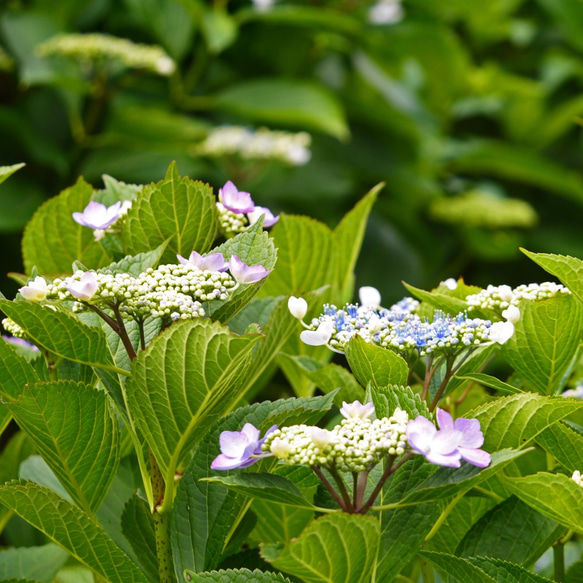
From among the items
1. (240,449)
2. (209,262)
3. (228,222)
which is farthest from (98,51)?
(240,449)

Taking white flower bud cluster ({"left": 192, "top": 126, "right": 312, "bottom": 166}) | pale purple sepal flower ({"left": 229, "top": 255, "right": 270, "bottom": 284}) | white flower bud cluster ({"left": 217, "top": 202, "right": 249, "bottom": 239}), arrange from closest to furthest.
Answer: pale purple sepal flower ({"left": 229, "top": 255, "right": 270, "bottom": 284}), white flower bud cluster ({"left": 217, "top": 202, "right": 249, "bottom": 239}), white flower bud cluster ({"left": 192, "top": 126, "right": 312, "bottom": 166})

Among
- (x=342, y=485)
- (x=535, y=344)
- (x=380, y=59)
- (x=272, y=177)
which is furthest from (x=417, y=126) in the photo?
(x=342, y=485)

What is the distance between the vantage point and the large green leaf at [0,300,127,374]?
482 millimetres

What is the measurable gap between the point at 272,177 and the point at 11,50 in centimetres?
79

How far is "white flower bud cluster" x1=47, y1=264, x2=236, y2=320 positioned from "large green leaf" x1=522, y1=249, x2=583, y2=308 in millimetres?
198

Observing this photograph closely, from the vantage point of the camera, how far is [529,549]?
565 millimetres

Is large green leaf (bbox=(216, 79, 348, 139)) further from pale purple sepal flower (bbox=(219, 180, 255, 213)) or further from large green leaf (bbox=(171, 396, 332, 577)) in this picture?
large green leaf (bbox=(171, 396, 332, 577))

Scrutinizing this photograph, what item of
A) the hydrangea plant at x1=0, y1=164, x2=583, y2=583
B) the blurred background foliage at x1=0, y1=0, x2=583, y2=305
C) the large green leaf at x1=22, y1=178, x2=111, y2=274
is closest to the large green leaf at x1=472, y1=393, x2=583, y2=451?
the hydrangea plant at x1=0, y1=164, x2=583, y2=583

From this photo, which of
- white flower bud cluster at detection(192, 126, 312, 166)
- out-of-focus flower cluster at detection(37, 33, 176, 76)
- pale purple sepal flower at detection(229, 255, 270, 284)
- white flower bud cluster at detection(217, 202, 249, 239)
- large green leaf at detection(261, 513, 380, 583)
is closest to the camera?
large green leaf at detection(261, 513, 380, 583)

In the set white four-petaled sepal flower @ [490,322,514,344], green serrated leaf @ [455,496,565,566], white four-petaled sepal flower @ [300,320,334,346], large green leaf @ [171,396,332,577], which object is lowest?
green serrated leaf @ [455,496,565,566]

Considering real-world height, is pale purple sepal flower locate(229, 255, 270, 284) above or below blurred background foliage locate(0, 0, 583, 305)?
above

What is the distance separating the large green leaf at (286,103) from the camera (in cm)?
235

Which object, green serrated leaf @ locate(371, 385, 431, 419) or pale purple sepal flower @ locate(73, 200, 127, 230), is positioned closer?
green serrated leaf @ locate(371, 385, 431, 419)

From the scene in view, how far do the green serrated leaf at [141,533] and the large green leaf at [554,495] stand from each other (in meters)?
0.24
